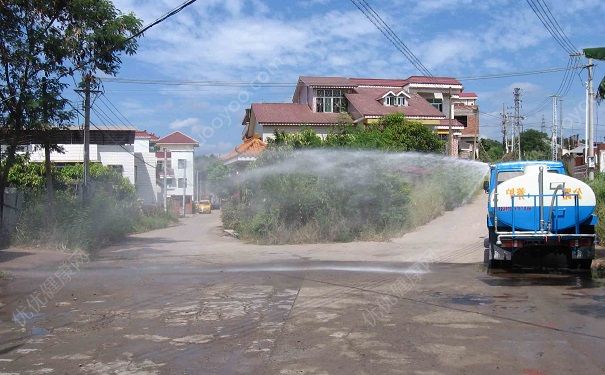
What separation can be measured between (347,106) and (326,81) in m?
2.45

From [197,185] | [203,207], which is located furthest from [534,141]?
[203,207]

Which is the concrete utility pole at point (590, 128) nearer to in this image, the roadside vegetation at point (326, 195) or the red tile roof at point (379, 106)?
the roadside vegetation at point (326, 195)

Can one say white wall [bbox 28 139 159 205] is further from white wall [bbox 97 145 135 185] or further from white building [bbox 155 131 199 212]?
white building [bbox 155 131 199 212]

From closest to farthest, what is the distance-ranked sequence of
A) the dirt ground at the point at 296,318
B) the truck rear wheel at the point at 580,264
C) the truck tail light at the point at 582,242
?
the dirt ground at the point at 296,318 < the truck tail light at the point at 582,242 < the truck rear wheel at the point at 580,264

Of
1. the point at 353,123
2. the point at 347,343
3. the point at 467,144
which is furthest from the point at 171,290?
the point at 467,144

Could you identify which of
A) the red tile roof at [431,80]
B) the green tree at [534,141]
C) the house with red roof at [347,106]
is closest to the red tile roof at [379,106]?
the house with red roof at [347,106]

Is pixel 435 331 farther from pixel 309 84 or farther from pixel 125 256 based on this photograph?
pixel 309 84

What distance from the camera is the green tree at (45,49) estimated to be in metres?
16.5

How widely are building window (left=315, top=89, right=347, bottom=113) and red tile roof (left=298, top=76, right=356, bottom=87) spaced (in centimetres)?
62

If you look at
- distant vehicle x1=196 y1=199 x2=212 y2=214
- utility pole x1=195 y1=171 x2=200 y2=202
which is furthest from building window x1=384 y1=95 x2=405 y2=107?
utility pole x1=195 y1=171 x2=200 y2=202

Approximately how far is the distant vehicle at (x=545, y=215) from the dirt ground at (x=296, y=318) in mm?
676

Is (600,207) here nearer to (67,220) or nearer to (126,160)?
(67,220)

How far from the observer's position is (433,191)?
2522 centimetres

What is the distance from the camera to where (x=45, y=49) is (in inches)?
668
